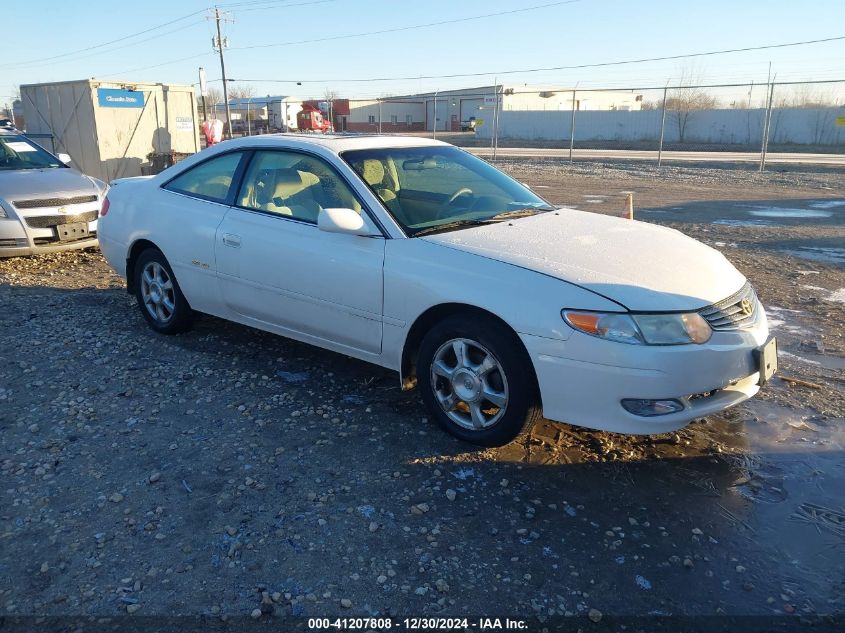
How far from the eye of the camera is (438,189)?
15.3 feet

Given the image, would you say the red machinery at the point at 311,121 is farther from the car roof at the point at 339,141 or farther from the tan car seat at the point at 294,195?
the tan car seat at the point at 294,195

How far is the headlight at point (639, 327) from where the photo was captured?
3.24 metres

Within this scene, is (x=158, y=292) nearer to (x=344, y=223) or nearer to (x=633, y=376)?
(x=344, y=223)

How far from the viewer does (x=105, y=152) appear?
15398mm

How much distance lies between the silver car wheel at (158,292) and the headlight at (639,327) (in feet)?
11.4

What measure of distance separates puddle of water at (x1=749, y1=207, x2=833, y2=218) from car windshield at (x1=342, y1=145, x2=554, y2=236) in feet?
30.5

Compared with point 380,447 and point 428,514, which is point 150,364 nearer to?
point 380,447

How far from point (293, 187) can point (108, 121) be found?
12.8 m

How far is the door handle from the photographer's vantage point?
4.70 metres

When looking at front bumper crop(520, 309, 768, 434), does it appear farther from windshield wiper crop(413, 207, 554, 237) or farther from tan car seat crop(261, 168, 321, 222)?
tan car seat crop(261, 168, 321, 222)

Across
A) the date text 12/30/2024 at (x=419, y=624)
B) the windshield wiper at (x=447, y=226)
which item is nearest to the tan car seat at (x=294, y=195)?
the windshield wiper at (x=447, y=226)

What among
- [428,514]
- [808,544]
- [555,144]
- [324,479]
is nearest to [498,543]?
[428,514]

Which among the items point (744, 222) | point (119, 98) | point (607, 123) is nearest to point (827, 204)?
point (744, 222)

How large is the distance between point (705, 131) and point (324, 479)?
5076 centimetres
